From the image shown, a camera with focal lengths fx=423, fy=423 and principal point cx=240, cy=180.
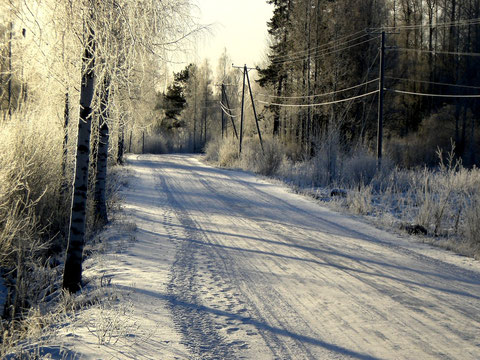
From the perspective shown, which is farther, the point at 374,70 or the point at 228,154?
the point at 374,70

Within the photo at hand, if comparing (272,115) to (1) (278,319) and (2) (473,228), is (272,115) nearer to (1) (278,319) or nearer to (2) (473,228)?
(2) (473,228)

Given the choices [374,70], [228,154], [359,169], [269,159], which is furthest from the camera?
[374,70]

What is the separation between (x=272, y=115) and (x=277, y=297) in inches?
1439

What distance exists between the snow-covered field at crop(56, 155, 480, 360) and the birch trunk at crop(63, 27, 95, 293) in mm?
504

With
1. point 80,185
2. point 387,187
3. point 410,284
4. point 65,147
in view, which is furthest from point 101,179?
point 387,187

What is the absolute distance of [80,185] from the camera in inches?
229

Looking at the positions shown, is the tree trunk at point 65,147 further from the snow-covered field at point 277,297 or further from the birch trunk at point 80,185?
the birch trunk at point 80,185

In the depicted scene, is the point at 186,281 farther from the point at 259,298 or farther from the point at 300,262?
the point at 300,262

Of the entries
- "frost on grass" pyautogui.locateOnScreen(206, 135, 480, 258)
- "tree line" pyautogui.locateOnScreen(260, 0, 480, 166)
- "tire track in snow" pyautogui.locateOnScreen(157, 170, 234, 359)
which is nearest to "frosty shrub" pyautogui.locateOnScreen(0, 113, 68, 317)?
"tire track in snow" pyautogui.locateOnScreen(157, 170, 234, 359)

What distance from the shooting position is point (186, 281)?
5.92 m

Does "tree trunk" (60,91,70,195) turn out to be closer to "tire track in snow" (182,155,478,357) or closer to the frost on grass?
"tire track in snow" (182,155,478,357)

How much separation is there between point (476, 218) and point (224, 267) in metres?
5.23

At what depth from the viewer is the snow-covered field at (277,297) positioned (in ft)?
13.1

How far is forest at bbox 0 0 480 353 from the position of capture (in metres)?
5.30
